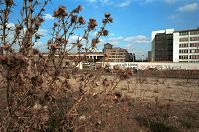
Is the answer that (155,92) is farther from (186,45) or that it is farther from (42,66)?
(186,45)

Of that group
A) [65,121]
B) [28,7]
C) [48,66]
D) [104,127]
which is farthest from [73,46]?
[104,127]

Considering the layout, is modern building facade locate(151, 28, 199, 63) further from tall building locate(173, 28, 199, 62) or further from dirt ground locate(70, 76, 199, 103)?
dirt ground locate(70, 76, 199, 103)

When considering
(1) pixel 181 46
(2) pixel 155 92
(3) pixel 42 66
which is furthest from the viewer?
(1) pixel 181 46

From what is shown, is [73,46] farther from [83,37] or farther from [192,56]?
[192,56]

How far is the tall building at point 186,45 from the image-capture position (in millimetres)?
119438

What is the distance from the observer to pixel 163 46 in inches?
5733

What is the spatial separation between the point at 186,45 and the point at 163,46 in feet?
77.1

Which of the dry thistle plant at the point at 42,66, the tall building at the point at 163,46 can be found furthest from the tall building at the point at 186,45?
the dry thistle plant at the point at 42,66

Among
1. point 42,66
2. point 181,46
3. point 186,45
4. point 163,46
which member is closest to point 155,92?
point 42,66

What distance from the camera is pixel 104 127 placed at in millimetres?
5453

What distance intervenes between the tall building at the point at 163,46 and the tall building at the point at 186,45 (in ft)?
50.2

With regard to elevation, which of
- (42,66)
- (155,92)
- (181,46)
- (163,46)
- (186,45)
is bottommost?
(155,92)

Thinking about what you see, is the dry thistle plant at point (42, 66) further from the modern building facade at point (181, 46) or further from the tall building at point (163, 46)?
the tall building at point (163, 46)

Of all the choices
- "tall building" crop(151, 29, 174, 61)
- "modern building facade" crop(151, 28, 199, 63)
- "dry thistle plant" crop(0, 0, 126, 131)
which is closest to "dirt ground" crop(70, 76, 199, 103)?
"dry thistle plant" crop(0, 0, 126, 131)
